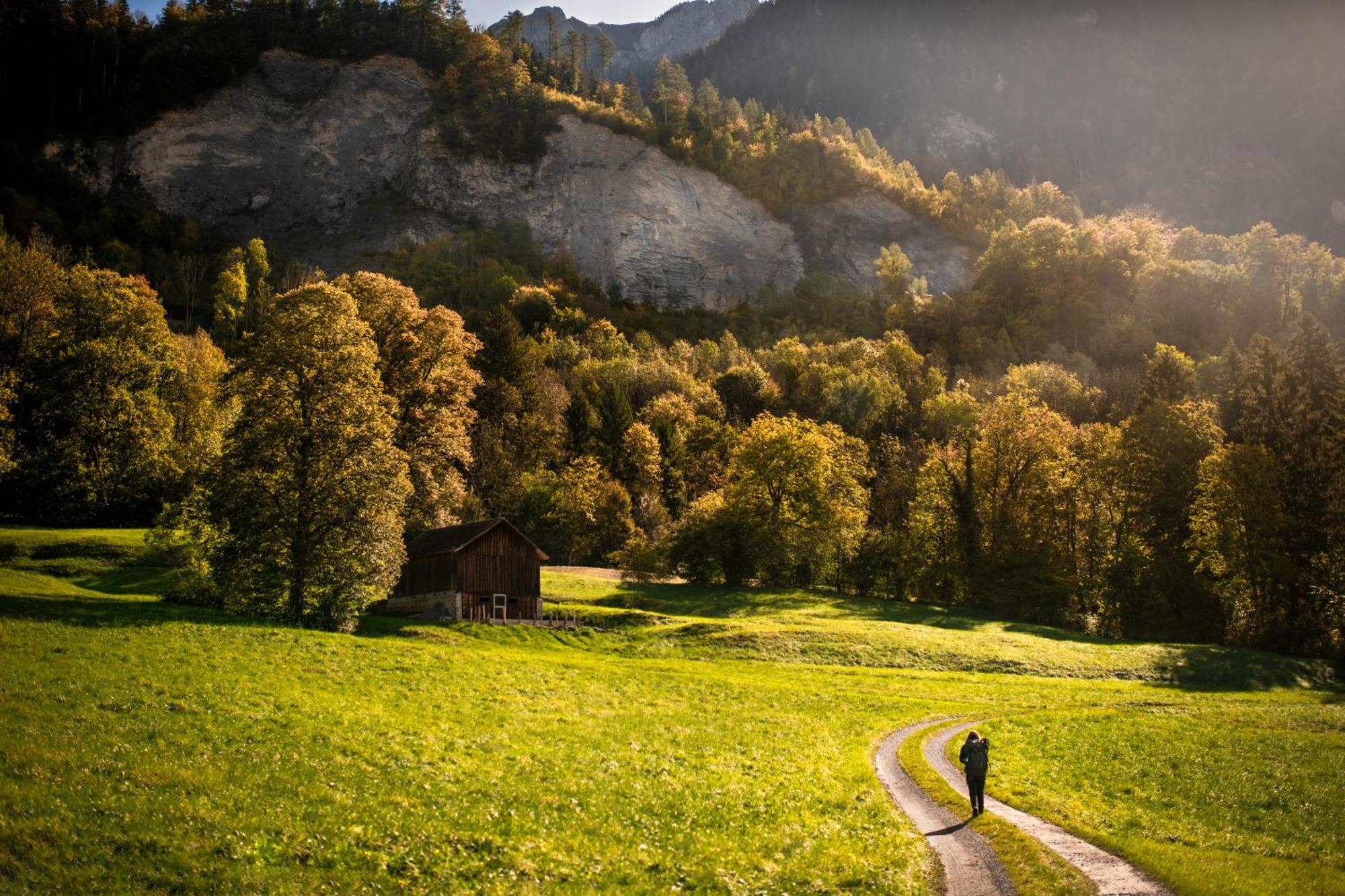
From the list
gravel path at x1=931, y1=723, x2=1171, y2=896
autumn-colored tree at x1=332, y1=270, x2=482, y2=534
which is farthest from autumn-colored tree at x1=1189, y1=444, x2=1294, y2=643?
autumn-colored tree at x1=332, y1=270, x2=482, y2=534

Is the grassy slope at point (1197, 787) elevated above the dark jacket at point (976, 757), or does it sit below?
below

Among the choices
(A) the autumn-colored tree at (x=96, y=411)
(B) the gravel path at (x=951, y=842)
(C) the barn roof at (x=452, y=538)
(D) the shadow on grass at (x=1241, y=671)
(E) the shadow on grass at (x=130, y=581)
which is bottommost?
(D) the shadow on grass at (x=1241, y=671)


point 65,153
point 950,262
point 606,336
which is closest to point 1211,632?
point 606,336

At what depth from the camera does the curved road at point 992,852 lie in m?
14.9

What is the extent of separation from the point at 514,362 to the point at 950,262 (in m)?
118

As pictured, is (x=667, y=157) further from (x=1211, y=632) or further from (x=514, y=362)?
(x=1211, y=632)

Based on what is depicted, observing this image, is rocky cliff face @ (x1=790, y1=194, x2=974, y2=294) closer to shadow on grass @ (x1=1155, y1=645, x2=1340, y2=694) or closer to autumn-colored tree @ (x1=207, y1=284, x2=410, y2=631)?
shadow on grass @ (x1=1155, y1=645, x2=1340, y2=694)

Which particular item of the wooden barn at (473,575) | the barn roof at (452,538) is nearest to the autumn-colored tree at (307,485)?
the wooden barn at (473,575)

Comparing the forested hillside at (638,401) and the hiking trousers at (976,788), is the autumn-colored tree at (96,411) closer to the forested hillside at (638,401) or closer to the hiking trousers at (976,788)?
the forested hillside at (638,401)

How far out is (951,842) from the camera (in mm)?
17797

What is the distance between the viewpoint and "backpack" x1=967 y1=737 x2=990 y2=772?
19.9 m

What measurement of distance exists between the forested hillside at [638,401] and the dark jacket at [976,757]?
1187 inches

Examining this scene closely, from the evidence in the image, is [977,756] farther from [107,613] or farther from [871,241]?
[871,241]

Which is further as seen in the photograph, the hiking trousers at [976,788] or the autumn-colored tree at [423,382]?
the autumn-colored tree at [423,382]
